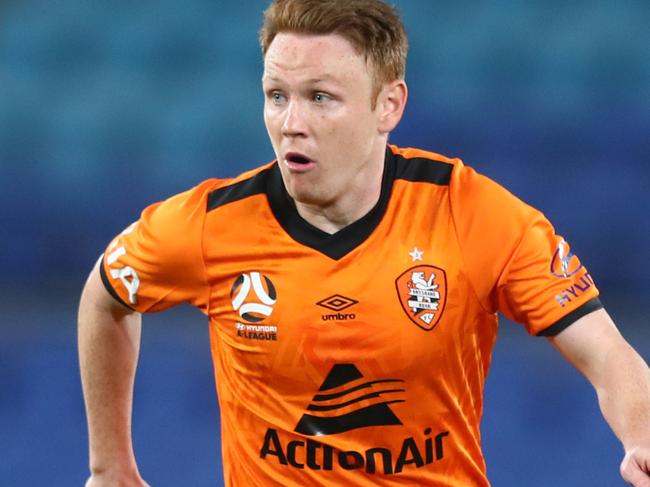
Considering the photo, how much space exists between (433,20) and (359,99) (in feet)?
14.9

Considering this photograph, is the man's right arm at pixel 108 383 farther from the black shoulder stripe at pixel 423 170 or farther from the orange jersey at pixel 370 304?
the black shoulder stripe at pixel 423 170

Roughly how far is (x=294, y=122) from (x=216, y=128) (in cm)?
449

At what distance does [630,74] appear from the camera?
6.95m

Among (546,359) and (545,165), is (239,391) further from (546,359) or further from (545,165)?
(545,165)

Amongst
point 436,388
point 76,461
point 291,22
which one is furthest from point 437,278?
point 76,461

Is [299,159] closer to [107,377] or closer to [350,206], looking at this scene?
[350,206]

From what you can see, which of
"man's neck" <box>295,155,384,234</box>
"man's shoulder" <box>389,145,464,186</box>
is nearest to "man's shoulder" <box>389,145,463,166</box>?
"man's shoulder" <box>389,145,464,186</box>

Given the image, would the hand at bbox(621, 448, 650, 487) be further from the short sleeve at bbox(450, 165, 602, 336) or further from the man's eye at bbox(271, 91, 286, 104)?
the man's eye at bbox(271, 91, 286, 104)

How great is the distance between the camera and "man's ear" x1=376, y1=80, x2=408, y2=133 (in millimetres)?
2932

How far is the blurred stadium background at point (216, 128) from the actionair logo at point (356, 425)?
277 centimetres

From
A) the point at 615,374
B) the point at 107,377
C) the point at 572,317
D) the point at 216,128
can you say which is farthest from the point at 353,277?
the point at 216,128

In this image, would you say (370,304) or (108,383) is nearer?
(370,304)

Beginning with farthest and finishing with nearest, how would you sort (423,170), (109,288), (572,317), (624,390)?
(109,288)
(423,170)
(572,317)
(624,390)

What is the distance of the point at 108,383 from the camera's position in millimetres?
3256
